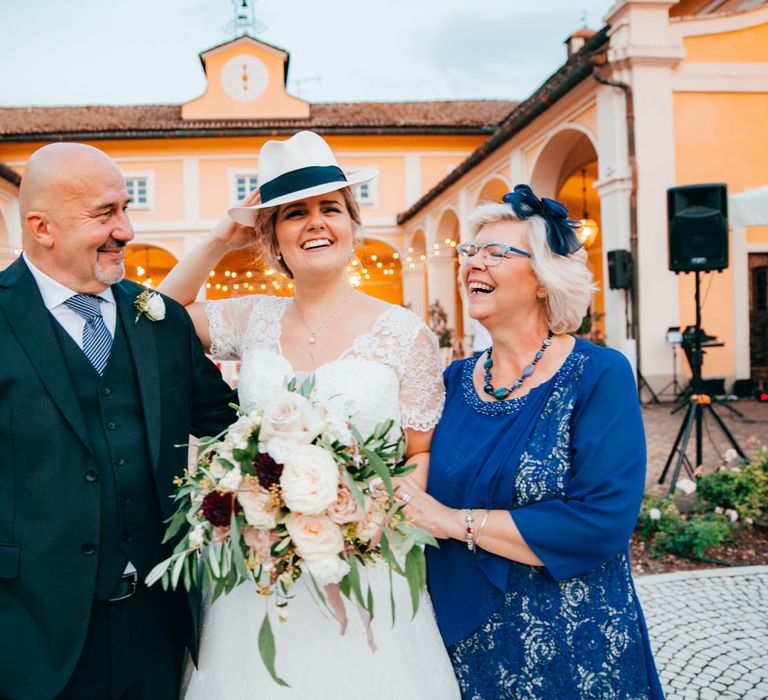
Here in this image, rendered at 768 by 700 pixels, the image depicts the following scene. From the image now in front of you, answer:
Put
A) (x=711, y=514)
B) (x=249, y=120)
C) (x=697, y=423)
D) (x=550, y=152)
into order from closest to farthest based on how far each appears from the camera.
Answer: (x=711, y=514) < (x=697, y=423) < (x=550, y=152) < (x=249, y=120)

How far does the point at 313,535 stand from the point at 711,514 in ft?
15.5

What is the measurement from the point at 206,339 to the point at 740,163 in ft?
36.9

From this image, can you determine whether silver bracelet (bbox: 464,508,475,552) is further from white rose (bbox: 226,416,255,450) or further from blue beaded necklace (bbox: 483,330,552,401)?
white rose (bbox: 226,416,255,450)

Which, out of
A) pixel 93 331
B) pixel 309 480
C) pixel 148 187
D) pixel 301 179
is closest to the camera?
pixel 309 480

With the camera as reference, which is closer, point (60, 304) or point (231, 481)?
point (231, 481)

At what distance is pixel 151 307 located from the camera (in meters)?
2.07

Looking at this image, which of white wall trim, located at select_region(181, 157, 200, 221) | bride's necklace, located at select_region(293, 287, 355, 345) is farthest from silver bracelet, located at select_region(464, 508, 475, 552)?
white wall trim, located at select_region(181, 157, 200, 221)

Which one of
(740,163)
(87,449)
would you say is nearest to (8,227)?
(740,163)

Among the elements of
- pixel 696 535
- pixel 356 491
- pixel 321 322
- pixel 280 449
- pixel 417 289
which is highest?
pixel 417 289

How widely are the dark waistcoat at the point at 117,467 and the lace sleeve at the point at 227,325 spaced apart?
638 millimetres

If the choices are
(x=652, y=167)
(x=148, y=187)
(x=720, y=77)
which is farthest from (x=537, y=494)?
(x=148, y=187)

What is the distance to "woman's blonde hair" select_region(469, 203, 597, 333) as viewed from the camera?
2.03 m

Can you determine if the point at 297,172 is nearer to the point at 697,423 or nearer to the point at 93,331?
the point at 93,331

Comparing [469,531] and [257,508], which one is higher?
[257,508]
